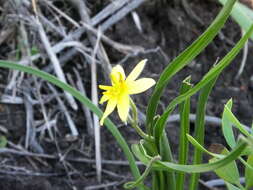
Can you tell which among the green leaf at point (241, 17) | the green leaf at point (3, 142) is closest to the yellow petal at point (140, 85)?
the green leaf at point (241, 17)

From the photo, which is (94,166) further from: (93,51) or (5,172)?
(93,51)

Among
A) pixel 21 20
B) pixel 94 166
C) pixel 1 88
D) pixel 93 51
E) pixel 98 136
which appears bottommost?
pixel 94 166

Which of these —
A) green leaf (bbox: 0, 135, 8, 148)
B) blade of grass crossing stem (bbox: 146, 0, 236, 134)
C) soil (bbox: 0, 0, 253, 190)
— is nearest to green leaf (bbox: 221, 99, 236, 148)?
blade of grass crossing stem (bbox: 146, 0, 236, 134)

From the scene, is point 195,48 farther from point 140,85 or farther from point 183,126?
point 183,126

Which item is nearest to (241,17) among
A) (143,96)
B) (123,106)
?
(123,106)

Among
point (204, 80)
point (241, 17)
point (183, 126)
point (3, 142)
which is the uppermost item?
point (241, 17)

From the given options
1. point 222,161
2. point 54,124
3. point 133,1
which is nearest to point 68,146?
point 54,124
